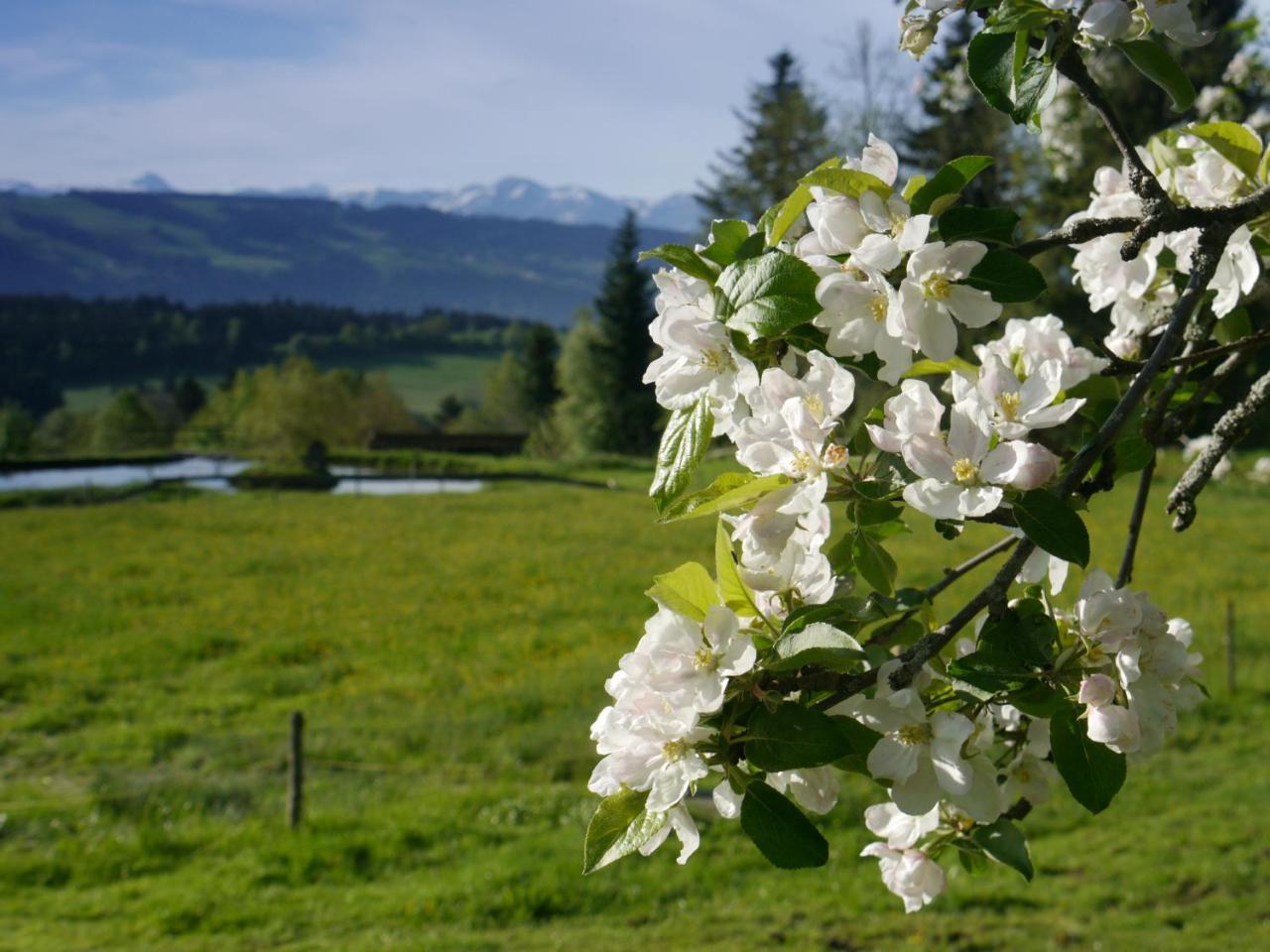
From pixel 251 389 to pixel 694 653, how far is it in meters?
65.5

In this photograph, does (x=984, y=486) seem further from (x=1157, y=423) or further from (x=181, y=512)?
(x=181, y=512)

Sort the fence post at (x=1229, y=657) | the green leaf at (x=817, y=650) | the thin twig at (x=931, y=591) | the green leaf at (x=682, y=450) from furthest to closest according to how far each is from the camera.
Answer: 1. the fence post at (x=1229, y=657)
2. the thin twig at (x=931, y=591)
3. the green leaf at (x=682, y=450)
4. the green leaf at (x=817, y=650)

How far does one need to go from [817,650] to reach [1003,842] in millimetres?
576

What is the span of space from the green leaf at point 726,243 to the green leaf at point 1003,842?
0.79 m

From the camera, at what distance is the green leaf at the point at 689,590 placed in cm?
108

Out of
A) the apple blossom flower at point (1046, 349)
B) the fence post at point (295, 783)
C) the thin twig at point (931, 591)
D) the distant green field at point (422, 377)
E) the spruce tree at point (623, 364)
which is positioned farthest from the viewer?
the distant green field at point (422, 377)

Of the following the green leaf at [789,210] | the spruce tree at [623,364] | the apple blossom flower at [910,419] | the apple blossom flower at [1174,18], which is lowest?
the spruce tree at [623,364]

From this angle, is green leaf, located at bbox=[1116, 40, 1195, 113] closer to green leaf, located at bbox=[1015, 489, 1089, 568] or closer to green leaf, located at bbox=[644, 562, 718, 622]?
green leaf, located at bbox=[1015, 489, 1089, 568]

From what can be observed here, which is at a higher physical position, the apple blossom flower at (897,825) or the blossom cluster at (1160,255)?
the blossom cluster at (1160,255)

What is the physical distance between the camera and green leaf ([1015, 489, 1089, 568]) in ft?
3.46

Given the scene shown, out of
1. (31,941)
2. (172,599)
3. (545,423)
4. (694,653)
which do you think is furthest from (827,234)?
(545,423)

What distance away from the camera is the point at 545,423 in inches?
2051

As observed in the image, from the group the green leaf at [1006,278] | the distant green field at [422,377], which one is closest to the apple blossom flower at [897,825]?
the green leaf at [1006,278]

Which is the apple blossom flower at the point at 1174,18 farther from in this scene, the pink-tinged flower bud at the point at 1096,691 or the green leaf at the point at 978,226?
the pink-tinged flower bud at the point at 1096,691
